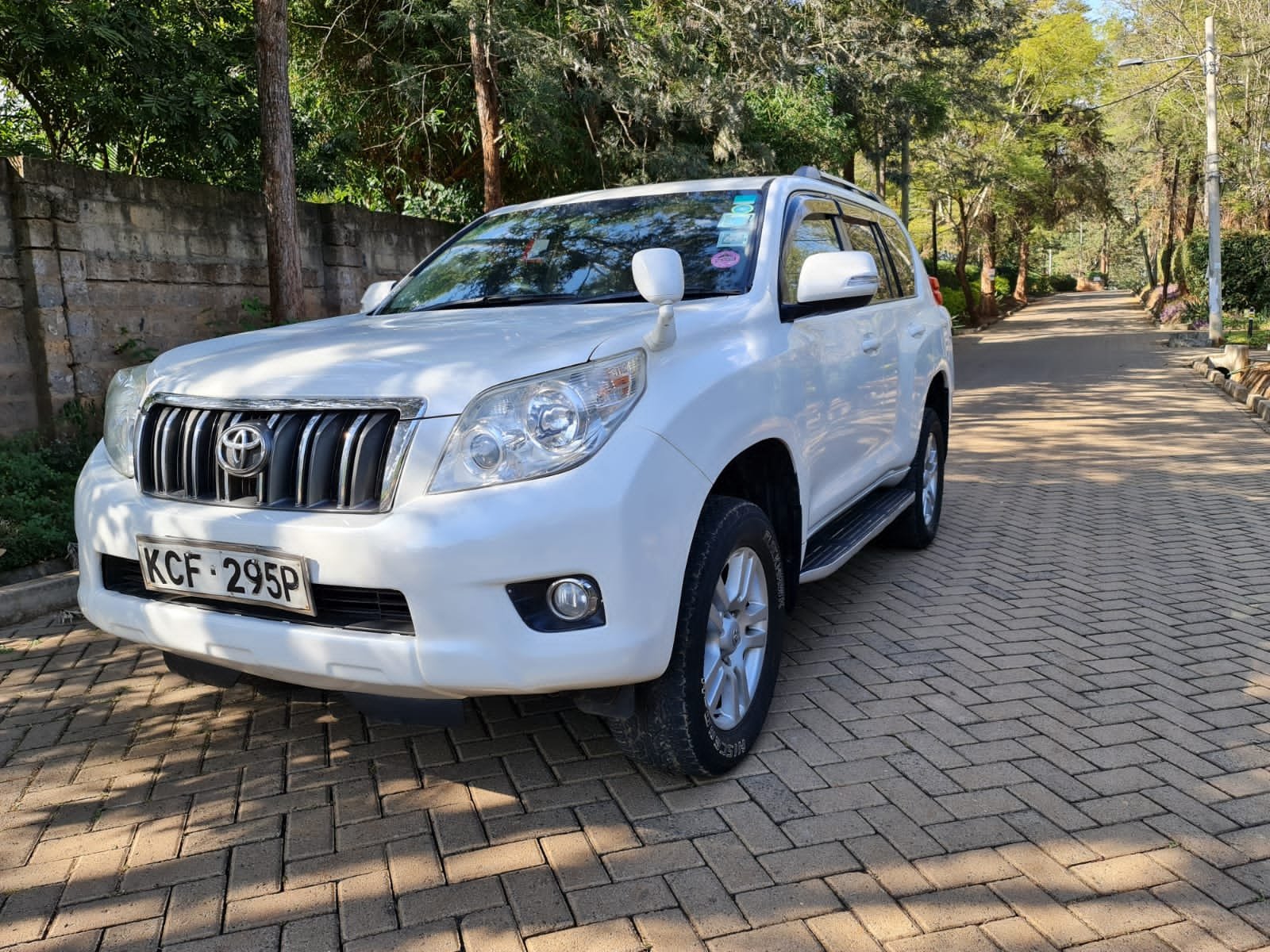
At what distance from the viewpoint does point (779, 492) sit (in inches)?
143

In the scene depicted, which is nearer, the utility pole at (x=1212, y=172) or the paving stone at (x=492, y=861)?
the paving stone at (x=492, y=861)

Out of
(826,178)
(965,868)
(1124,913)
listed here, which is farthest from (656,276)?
(826,178)

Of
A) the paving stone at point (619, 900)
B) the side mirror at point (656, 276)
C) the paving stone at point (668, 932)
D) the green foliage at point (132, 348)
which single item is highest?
the side mirror at point (656, 276)

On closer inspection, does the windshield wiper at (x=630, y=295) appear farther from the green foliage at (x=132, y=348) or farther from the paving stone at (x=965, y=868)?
the green foliage at (x=132, y=348)

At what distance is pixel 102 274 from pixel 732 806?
6441 mm

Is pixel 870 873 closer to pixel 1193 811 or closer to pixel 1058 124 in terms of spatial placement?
pixel 1193 811

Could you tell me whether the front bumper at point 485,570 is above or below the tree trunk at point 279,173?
below

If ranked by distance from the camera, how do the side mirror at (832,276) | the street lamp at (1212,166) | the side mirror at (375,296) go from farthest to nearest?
the street lamp at (1212,166)
the side mirror at (375,296)
the side mirror at (832,276)

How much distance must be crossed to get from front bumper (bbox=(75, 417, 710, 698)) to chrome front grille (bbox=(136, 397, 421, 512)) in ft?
0.17

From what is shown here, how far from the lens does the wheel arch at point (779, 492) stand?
348cm

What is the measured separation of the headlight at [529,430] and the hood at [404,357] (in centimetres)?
5

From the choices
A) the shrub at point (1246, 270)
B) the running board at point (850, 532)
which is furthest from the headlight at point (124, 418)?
the shrub at point (1246, 270)

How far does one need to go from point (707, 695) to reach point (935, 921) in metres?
0.91

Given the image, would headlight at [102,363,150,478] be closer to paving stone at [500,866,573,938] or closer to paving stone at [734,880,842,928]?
paving stone at [500,866,573,938]
